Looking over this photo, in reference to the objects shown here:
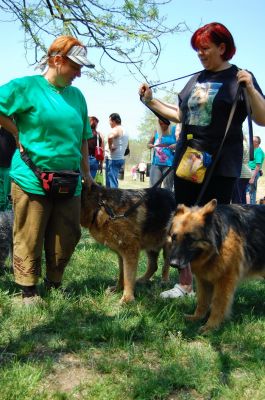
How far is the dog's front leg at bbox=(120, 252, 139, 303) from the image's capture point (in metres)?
4.35

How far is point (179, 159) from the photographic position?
388 centimetres

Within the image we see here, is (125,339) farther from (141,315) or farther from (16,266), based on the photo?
(16,266)

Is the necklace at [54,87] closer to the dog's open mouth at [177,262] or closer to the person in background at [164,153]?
the dog's open mouth at [177,262]

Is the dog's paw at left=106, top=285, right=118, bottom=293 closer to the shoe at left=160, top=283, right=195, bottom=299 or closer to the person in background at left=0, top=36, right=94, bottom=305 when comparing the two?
the shoe at left=160, top=283, right=195, bottom=299

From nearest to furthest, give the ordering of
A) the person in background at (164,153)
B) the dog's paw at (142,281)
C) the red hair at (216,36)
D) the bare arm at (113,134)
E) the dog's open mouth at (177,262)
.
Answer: the dog's open mouth at (177,262)
the red hair at (216,36)
the dog's paw at (142,281)
the person in background at (164,153)
the bare arm at (113,134)

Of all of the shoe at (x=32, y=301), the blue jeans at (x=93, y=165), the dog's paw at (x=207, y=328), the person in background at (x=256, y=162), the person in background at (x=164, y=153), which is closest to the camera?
the dog's paw at (x=207, y=328)

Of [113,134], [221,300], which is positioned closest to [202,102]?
[221,300]

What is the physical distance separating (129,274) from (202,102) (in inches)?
77.9

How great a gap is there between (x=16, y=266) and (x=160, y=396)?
1955 millimetres

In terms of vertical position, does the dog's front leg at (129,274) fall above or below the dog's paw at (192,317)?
above

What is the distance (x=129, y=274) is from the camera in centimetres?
448

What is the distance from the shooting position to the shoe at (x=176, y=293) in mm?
4363

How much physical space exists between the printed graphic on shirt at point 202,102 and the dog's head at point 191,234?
780mm

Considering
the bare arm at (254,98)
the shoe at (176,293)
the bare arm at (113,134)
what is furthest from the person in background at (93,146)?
the bare arm at (254,98)
